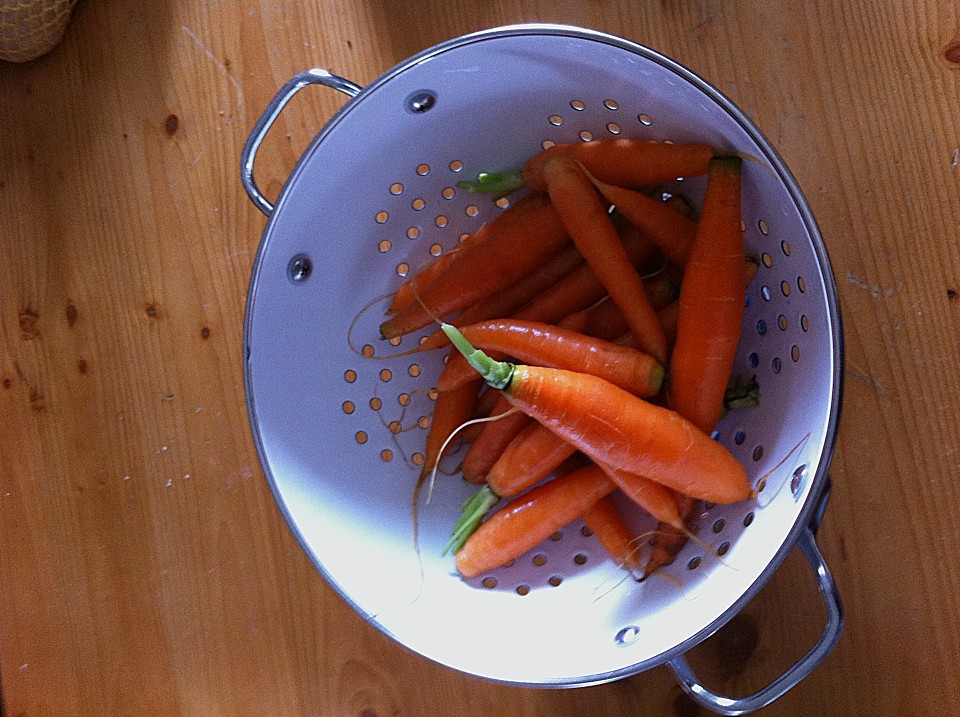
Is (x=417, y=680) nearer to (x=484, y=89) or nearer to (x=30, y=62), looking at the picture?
(x=484, y=89)

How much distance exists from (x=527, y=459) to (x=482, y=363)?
0.13 m

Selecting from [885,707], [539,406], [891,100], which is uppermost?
[891,100]

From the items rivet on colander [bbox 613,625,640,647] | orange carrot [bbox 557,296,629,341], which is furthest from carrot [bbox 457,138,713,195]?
rivet on colander [bbox 613,625,640,647]

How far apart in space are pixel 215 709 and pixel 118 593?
0.47ft

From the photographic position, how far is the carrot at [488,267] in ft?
2.17

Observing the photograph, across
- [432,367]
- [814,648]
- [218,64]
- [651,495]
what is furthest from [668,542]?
[218,64]

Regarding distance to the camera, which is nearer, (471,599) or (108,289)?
(471,599)

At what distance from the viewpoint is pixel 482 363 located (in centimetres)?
57

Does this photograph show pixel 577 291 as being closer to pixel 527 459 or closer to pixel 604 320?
pixel 604 320

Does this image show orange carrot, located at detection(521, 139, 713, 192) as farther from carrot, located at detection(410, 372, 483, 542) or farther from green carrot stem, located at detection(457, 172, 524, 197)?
carrot, located at detection(410, 372, 483, 542)

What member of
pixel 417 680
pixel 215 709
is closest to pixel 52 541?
pixel 215 709

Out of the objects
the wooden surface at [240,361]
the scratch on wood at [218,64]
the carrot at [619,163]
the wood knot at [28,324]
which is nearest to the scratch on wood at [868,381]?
the wooden surface at [240,361]

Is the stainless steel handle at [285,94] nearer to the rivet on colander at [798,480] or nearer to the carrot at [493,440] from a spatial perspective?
the carrot at [493,440]

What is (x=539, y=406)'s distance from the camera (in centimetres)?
61
